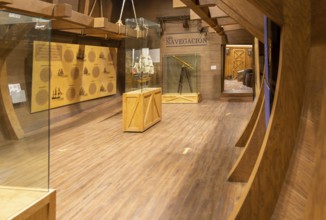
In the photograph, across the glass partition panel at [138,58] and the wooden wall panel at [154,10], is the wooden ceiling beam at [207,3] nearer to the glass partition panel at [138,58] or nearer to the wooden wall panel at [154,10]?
the glass partition panel at [138,58]

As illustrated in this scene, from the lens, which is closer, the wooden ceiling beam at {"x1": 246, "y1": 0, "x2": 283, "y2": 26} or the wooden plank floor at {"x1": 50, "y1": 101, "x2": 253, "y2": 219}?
the wooden ceiling beam at {"x1": 246, "y1": 0, "x2": 283, "y2": 26}

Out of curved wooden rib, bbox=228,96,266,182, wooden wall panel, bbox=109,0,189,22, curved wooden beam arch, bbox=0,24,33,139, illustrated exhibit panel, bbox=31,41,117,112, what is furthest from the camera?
wooden wall panel, bbox=109,0,189,22

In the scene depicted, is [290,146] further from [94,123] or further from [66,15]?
[94,123]

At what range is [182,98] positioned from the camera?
11992mm

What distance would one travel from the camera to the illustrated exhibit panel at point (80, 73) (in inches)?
320

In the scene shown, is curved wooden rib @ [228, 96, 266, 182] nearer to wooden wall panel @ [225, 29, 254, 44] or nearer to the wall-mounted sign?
wooden wall panel @ [225, 29, 254, 44]

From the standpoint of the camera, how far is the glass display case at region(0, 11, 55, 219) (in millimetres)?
1685

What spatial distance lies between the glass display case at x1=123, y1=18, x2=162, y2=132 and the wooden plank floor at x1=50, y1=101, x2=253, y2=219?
30cm

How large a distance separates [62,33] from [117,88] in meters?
3.66

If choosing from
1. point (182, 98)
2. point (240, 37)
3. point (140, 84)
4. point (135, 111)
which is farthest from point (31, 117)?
point (182, 98)

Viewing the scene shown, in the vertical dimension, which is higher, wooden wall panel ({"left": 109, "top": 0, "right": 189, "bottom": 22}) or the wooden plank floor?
wooden wall panel ({"left": 109, "top": 0, "right": 189, "bottom": 22})

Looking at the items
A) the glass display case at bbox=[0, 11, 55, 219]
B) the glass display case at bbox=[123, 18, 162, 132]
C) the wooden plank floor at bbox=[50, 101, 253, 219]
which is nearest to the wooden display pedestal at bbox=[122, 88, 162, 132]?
the glass display case at bbox=[123, 18, 162, 132]

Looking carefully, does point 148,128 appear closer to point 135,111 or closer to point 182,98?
point 135,111

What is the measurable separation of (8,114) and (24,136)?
524mm
